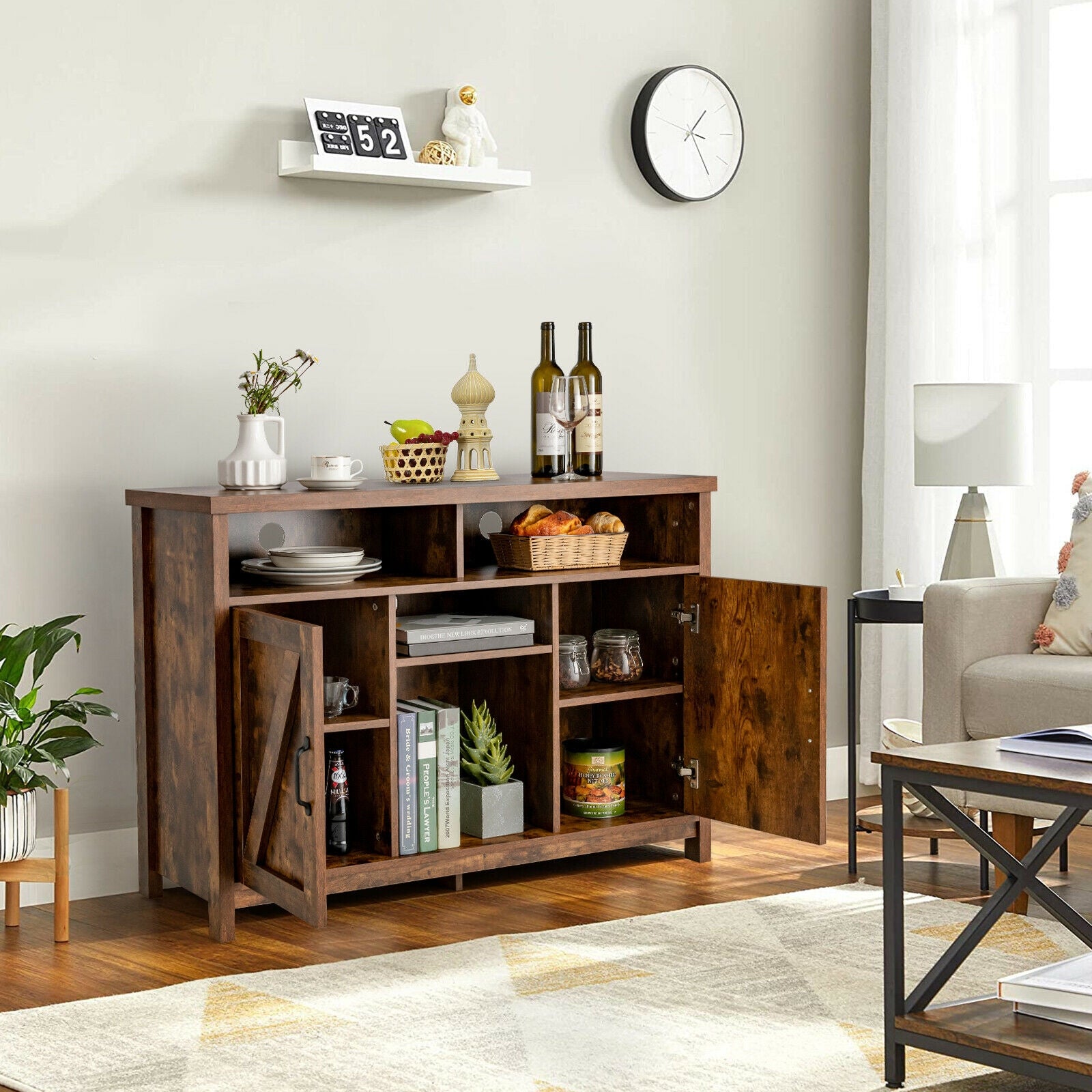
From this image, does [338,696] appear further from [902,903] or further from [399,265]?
[902,903]

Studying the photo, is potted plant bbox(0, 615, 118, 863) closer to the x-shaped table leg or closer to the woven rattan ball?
the woven rattan ball

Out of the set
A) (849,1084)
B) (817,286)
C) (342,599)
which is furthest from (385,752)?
(817,286)

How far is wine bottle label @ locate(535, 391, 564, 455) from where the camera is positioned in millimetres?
3521

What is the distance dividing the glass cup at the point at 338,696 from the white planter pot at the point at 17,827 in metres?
0.57

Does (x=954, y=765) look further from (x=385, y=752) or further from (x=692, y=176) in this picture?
Answer: (x=692, y=176)

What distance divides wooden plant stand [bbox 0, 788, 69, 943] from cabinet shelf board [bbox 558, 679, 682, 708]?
1027 millimetres

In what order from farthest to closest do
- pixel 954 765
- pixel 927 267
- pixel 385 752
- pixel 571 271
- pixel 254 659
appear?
pixel 927 267, pixel 571 271, pixel 385 752, pixel 254 659, pixel 954 765

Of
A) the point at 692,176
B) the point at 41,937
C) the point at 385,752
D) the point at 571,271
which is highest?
the point at 692,176

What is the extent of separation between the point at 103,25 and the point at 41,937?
181cm

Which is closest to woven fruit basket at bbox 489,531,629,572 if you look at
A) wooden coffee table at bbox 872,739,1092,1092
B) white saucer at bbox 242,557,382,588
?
white saucer at bbox 242,557,382,588

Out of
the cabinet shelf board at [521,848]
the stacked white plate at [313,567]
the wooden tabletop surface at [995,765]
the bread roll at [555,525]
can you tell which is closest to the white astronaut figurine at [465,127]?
the bread roll at [555,525]

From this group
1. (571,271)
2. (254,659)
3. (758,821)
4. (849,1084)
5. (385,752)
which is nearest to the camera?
(849,1084)

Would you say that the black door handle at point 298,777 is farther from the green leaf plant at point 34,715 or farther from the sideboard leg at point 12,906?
the sideboard leg at point 12,906

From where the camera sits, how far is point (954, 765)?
2070 millimetres
